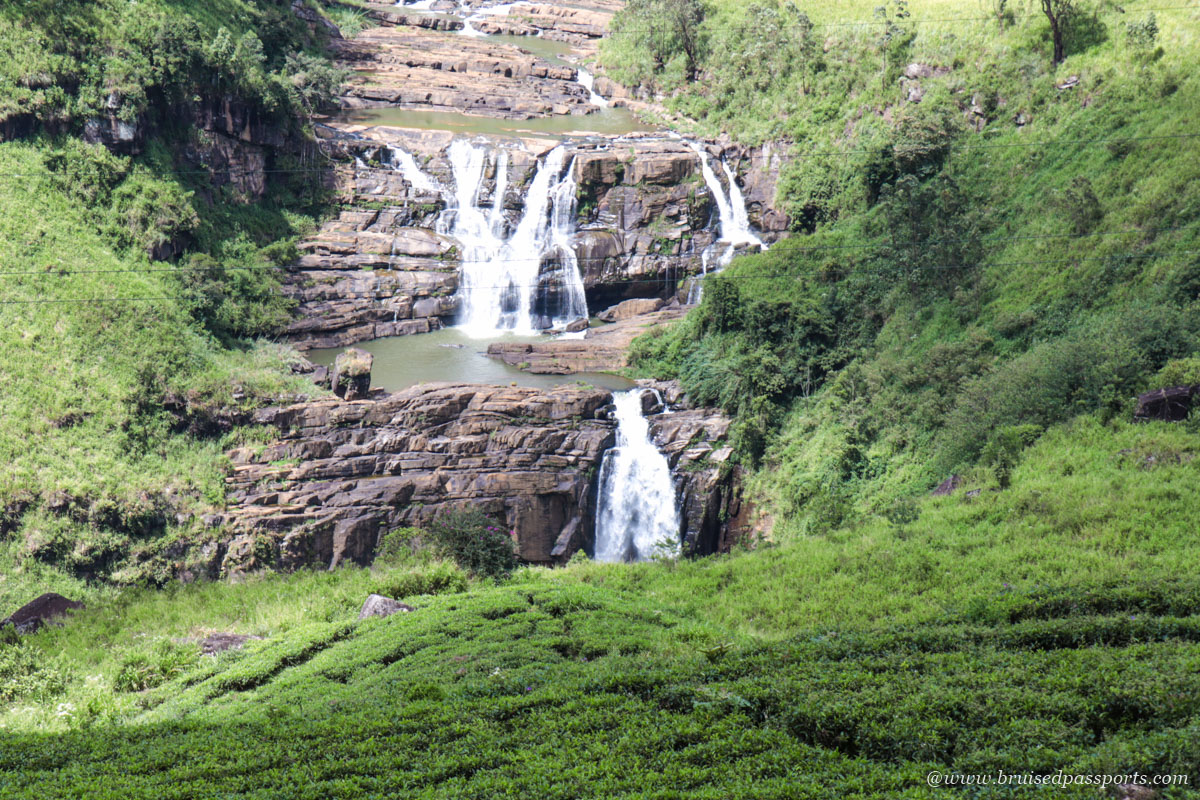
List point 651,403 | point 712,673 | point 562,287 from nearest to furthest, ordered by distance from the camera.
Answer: point 712,673, point 651,403, point 562,287

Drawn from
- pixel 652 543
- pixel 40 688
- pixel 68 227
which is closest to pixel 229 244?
pixel 68 227

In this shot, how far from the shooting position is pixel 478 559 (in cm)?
2370

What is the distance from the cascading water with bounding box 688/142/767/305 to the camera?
1715 inches

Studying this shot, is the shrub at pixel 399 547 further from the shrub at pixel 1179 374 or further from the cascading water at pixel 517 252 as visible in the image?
the shrub at pixel 1179 374

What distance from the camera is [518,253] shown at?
143 ft

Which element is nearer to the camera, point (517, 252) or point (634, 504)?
point (634, 504)

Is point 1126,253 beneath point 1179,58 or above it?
beneath

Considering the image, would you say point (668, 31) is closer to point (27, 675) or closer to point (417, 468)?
point (417, 468)

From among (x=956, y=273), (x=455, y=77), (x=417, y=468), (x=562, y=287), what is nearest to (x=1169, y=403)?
(x=956, y=273)

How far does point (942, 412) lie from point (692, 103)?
33.6 meters

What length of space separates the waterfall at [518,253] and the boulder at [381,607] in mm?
23120

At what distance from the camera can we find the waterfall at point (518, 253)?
42.3m

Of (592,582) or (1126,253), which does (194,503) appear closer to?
(592,582)

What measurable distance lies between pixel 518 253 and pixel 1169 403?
29.2m
